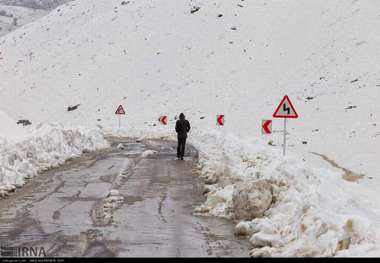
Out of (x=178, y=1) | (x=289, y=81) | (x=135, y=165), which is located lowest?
(x=135, y=165)

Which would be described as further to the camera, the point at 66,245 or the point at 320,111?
the point at 320,111

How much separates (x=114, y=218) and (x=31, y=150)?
7.70 meters

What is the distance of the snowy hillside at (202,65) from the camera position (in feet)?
145

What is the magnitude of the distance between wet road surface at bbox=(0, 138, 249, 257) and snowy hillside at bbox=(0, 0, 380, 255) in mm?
19707

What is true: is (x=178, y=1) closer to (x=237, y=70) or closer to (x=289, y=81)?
(x=237, y=70)

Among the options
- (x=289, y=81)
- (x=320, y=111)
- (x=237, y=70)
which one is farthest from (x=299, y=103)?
(x=237, y=70)

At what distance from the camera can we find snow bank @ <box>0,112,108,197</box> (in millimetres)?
13055

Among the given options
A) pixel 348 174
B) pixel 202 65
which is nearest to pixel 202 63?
pixel 202 65

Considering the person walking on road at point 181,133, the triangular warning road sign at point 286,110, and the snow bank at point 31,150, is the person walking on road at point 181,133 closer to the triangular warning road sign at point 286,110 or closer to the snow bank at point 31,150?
the snow bank at point 31,150

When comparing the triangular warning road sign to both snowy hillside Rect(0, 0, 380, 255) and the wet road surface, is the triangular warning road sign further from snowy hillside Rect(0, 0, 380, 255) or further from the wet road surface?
snowy hillside Rect(0, 0, 380, 255)

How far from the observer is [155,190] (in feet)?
41.0

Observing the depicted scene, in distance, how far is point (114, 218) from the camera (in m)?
9.16

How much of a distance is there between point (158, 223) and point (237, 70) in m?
48.4

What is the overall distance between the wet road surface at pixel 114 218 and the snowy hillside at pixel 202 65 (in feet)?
64.7
